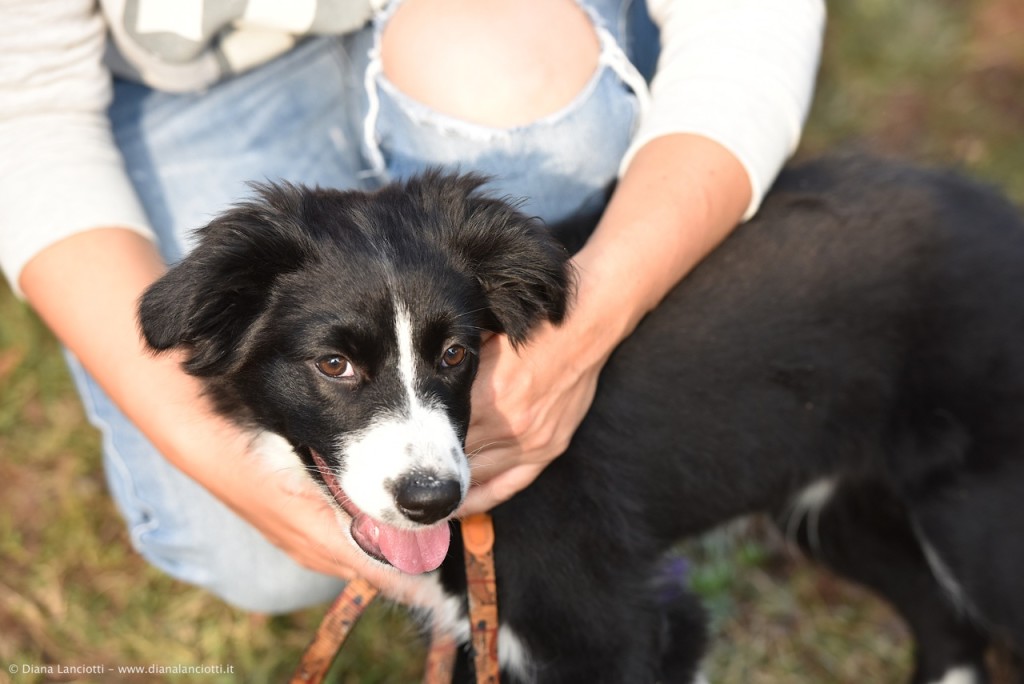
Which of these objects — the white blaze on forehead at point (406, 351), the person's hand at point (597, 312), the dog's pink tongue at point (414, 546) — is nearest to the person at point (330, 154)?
the person's hand at point (597, 312)

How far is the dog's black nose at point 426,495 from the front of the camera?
1.67m

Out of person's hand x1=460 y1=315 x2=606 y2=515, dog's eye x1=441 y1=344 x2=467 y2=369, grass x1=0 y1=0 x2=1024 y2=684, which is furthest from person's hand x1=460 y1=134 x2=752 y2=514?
grass x1=0 y1=0 x2=1024 y2=684

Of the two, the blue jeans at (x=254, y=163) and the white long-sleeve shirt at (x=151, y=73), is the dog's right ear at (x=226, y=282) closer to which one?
the white long-sleeve shirt at (x=151, y=73)

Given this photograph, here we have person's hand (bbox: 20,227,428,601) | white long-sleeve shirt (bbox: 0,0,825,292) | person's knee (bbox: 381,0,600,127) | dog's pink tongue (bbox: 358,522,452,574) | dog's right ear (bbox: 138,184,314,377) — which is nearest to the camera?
dog's right ear (bbox: 138,184,314,377)

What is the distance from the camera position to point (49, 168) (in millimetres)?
2156

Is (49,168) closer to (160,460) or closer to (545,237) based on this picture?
(160,460)

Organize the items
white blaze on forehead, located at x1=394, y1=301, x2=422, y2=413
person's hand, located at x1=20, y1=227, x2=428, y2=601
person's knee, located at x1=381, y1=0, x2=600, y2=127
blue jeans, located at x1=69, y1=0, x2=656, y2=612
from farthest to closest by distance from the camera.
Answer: blue jeans, located at x1=69, y1=0, x2=656, y2=612
person's knee, located at x1=381, y1=0, x2=600, y2=127
person's hand, located at x1=20, y1=227, x2=428, y2=601
white blaze on forehead, located at x1=394, y1=301, x2=422, y2=413

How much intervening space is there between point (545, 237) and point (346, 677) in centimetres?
136

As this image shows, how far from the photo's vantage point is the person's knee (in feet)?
7.37

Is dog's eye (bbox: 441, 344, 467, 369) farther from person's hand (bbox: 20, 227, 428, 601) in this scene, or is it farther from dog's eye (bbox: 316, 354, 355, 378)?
person's hand (bbox: 20, 227, 428, 601)

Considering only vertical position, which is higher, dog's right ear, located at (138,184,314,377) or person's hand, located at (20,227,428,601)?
dog's right ear, located at (138,184,314,377)

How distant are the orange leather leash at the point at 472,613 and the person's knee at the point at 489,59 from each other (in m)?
0.90

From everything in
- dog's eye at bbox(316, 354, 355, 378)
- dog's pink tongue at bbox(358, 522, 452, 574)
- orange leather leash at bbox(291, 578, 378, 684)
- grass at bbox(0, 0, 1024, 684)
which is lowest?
grass at bbox(0, 0, 1024, 684)

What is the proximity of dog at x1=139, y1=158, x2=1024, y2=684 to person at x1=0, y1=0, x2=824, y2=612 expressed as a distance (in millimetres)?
134
